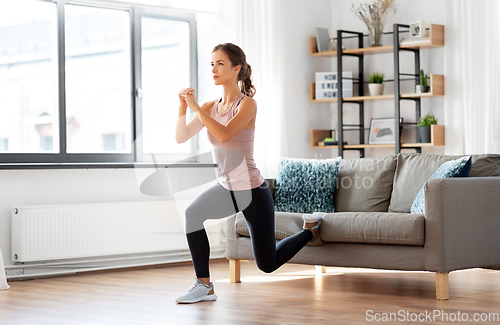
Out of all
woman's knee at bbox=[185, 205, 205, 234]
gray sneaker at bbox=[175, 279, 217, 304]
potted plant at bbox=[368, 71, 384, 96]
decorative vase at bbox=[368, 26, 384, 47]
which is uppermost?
decorative vase at bbox=[368, 26, 384, 47]

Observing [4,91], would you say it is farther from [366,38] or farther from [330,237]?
[366,38]

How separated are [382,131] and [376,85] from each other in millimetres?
379

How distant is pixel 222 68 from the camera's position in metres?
3.02

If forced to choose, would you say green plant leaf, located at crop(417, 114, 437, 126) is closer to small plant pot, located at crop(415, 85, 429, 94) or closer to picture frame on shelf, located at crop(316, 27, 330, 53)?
small plant pot, located at crop(415, 85, 429, 94)

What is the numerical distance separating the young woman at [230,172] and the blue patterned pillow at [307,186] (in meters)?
1.05

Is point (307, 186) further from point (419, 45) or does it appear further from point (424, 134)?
point (419, 45)

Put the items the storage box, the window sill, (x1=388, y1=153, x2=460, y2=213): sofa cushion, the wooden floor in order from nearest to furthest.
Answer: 1. the wooden floor
2. (x1=388, y1=153, x2=460, y2=213): sofa cushion
3. the window sill
4. the storage box

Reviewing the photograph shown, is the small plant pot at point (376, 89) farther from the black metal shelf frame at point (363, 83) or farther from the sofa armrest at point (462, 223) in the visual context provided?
the sofa armrest at point (462, 223)

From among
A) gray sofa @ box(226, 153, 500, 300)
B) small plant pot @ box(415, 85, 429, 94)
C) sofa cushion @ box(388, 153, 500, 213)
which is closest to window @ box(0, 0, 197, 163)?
gray sofa @ box(226, 153, 500, 300)

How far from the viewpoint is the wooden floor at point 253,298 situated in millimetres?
2852

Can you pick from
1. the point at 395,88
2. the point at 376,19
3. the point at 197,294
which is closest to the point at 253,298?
the point at 197,294

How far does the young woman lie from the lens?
116 inches

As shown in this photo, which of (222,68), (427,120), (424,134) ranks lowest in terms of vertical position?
(424,134)

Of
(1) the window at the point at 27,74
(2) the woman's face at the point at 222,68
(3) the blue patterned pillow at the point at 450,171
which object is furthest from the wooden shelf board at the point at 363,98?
(2) the woman's face at the point at 222,68
